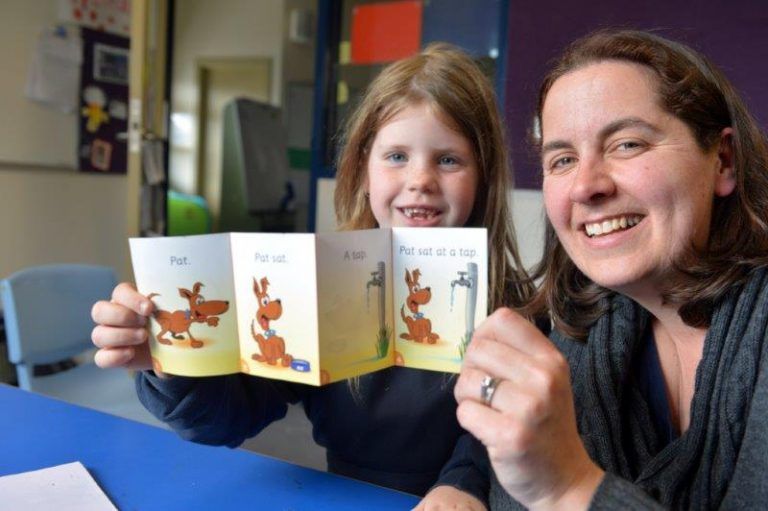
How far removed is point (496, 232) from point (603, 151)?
0.51 m

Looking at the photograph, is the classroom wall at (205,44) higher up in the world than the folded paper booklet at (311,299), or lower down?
higher up

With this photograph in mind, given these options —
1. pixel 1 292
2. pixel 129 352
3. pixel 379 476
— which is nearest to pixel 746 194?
pixel 379 476

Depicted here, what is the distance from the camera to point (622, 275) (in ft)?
3.22

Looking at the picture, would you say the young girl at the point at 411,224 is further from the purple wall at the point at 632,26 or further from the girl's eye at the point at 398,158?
the purple wall at the point at 632,26

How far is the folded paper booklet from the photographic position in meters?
1.02

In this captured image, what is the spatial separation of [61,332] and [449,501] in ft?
5.61

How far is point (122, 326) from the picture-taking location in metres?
1.11

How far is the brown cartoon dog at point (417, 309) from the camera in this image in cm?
108

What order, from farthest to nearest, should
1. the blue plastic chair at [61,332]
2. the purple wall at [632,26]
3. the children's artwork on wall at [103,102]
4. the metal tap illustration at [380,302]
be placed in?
the children's artwork on wall at [103,102]
the purple wall at [632,26]
the blue plastic chair at [61,332]
the metal tap illustration at [380,302]

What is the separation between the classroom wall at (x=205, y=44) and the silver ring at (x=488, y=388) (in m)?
6.63

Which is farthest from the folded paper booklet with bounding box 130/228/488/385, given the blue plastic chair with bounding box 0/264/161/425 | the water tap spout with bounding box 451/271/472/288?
the blue plastic chair with bounding box 0/264/161/425

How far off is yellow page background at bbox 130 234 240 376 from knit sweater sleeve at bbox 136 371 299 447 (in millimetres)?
118

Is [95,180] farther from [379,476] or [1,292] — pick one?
[379,476]

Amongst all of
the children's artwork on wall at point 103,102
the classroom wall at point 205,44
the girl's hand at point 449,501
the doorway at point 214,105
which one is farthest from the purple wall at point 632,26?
the doorway at point 214,105
